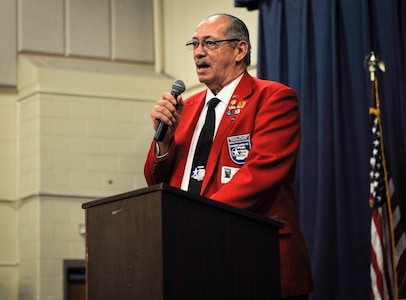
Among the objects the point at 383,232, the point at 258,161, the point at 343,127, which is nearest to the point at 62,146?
the point at 343,127

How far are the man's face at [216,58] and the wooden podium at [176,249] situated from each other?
2.69 ft

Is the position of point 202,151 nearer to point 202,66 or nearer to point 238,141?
Answer: point 238,141

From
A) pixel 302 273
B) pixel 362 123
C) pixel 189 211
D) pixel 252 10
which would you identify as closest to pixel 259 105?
pixel 302 273

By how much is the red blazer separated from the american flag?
1.89 metres

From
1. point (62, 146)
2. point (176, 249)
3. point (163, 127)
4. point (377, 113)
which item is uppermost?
point (62, 146)

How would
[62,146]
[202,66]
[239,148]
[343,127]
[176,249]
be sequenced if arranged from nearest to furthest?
1. [176,249]
2. [239,148]
3. [202,66]
4. [343,127]
5. [62,146]

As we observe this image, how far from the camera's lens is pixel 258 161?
2.82 meters

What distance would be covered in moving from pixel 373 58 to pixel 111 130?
2.82 m

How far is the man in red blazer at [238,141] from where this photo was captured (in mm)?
2795

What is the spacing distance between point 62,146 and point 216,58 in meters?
3.99

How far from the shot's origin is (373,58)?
4.99 m

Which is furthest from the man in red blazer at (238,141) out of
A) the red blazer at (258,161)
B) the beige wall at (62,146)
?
the beige wall at (62,146)

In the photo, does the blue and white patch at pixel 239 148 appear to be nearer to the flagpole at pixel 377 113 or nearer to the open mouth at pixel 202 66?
the open mouth at pixel 202 66

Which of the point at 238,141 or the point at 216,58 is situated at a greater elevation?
the point at 216,58
